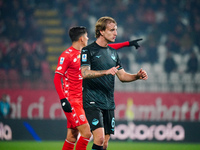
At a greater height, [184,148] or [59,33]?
[59,33]

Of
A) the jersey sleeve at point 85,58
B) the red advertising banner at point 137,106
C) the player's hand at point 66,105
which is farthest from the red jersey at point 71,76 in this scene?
the red advertising banner at point 137,106

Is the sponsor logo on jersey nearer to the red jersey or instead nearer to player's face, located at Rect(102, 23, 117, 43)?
the red jersey

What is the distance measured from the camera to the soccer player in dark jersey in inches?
191

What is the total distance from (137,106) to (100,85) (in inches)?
299

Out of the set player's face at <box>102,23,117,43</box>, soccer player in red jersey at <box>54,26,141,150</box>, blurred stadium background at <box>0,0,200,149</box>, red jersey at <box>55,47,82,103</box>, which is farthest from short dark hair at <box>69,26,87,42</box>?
blurred stadium background at <box>0,0,200,149</box>

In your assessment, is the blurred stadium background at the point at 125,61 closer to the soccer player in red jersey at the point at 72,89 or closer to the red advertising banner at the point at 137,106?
the red advertising banner at the point at 137,106

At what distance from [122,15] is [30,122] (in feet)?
23.8

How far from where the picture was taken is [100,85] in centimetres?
497

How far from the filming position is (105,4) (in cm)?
1712

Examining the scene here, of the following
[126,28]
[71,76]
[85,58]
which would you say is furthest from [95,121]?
[126,28]

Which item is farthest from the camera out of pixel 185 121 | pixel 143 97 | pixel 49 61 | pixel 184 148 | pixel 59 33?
pixel 59 33

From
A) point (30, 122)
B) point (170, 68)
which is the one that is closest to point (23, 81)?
point (30, 122)

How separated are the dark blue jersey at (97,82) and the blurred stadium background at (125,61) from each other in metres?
6.37

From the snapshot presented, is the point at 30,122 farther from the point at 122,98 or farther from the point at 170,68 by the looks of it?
the point at 170,68
